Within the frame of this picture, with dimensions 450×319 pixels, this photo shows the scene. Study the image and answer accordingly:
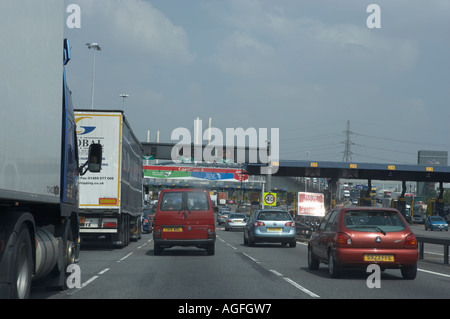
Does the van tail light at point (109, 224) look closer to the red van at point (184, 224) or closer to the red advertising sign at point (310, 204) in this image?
the red van at point (184, 224)

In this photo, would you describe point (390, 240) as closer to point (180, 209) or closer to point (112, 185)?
point (180, 209)

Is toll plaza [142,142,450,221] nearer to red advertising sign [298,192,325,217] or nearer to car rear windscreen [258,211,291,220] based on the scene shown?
red advertising sign [298,192,325,217]

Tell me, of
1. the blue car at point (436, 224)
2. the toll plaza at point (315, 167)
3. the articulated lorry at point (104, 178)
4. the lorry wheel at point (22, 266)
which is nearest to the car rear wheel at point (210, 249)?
the articulated lorry at point (104, 178)

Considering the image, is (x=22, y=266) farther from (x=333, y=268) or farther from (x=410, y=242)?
(x=410, y=242)

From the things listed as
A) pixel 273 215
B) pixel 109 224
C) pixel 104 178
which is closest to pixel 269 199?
pixel 273 215

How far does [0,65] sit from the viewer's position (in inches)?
234

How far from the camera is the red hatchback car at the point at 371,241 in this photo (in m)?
13.0

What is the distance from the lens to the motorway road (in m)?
10.5

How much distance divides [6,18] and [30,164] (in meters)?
1.79

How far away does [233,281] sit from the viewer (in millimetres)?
12656

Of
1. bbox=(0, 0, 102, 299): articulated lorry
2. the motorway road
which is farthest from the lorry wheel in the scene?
the motorway road

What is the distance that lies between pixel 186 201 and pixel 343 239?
831cm

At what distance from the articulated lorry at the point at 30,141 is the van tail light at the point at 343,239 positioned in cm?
551

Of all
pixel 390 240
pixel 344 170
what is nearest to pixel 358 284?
pixel 390 240
